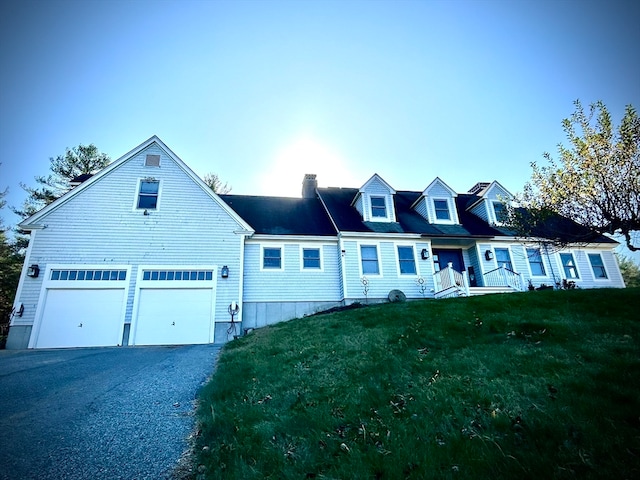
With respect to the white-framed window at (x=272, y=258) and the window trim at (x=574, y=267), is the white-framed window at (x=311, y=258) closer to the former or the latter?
the white-framed window at (x=272, y=258)

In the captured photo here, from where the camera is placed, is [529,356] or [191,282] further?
[191,282]

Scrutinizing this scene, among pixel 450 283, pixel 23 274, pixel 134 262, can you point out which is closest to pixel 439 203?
pixel 450 283

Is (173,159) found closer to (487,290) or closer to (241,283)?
(241,283)

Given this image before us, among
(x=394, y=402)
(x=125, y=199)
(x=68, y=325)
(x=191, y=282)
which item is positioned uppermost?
(x=125, y=199)

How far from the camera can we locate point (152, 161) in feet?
50.0

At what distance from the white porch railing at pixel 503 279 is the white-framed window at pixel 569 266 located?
151 inches

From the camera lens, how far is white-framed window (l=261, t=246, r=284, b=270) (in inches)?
611

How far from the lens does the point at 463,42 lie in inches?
515

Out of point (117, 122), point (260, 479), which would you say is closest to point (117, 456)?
point (260, 479)

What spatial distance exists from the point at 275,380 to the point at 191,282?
30.0 feet

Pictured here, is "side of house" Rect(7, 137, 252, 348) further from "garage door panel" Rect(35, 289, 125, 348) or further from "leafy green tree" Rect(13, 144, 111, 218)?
"leafy green tree" Rect(13, 144, 111, 218)

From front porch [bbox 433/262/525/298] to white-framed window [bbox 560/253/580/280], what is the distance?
3.82 metres

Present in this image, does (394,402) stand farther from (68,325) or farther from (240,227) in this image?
(68,325)

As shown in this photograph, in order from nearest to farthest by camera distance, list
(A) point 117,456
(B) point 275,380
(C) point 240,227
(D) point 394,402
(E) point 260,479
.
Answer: (E) point 260,479
(A) point 117,456
(D) point 394,402
(B) point 275,380
(C) point 240,227
